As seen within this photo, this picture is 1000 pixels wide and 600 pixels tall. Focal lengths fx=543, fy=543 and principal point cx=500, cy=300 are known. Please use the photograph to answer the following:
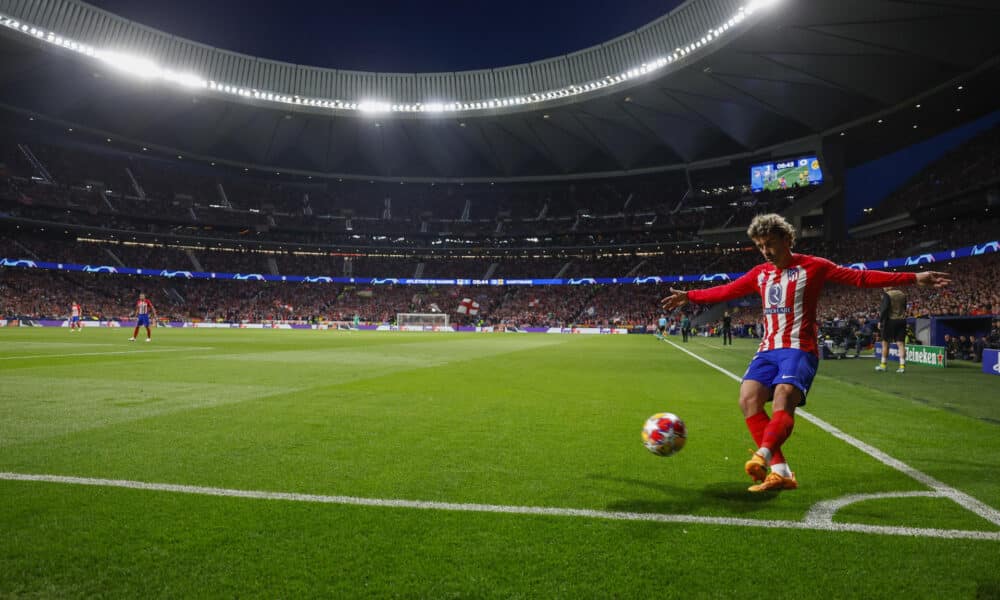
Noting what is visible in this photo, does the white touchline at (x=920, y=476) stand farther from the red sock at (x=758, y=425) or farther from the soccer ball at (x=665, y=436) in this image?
the soccer ball at (x=665, y=436)

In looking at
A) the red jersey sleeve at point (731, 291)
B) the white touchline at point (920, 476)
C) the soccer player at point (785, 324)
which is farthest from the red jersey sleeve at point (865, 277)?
the white touchline at point (920, 476)

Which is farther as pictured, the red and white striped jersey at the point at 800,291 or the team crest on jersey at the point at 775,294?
the team crest on jersey at the point at 775,294

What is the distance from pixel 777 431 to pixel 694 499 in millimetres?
890

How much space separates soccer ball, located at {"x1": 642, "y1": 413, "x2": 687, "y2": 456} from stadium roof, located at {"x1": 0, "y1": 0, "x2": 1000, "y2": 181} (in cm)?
3806

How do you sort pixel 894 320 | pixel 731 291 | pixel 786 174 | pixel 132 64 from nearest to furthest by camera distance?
pixel 731 291 → pixel 894 320 → pixel 132 64 → pixel 786 174

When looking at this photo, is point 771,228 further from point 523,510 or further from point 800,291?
point 523,510

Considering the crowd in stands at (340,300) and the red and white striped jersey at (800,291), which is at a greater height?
the crowd in stands at (340,300)

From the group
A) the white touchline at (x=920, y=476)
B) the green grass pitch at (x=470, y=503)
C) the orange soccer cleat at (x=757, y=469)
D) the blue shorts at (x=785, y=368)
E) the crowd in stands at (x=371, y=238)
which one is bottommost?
the green grass pitch at (x=470, y=503)

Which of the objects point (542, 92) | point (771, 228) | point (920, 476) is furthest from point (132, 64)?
point (920, 476)

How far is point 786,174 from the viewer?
55.4 meters

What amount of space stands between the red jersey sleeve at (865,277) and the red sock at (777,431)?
47.3 inches

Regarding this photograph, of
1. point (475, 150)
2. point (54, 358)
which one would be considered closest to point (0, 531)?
point (54, 358)

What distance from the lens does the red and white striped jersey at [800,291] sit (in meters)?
4.51

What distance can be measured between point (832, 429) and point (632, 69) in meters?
47.5
